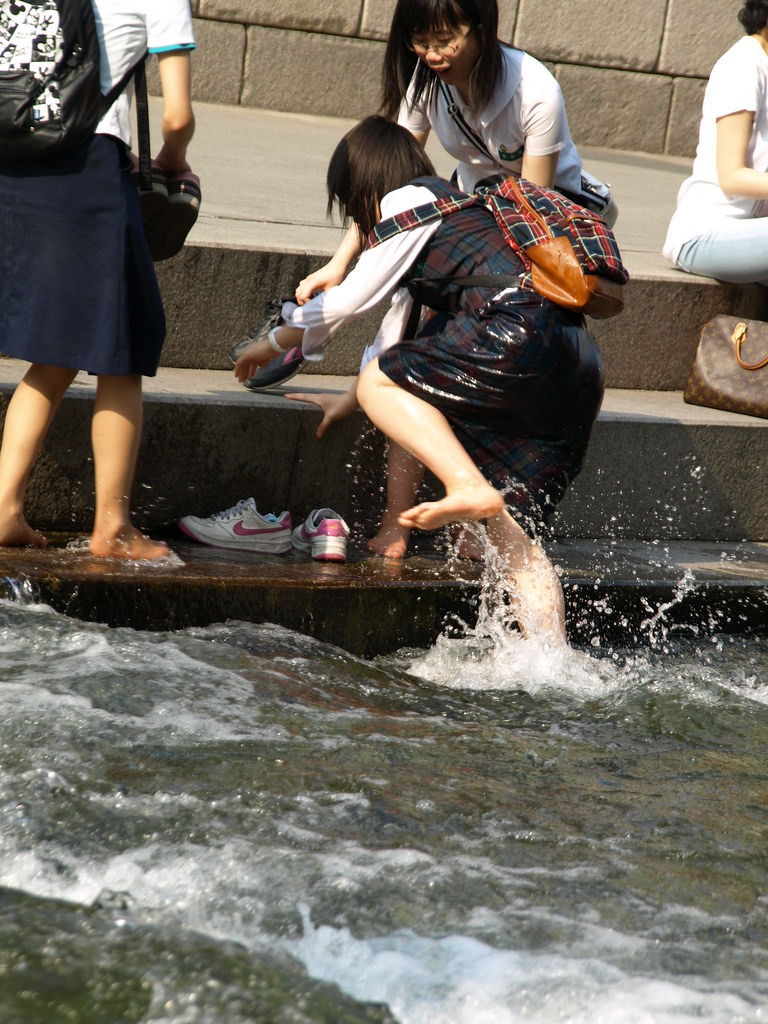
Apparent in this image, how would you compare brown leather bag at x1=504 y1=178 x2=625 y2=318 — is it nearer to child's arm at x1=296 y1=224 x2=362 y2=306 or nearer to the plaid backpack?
the plaid backpack

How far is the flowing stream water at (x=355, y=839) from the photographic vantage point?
1.98 meters

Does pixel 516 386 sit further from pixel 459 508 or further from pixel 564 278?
pixel 459 508

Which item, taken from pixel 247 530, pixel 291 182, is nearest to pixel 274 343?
pixel 247 530

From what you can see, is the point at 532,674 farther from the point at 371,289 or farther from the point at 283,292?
the point at 283,292

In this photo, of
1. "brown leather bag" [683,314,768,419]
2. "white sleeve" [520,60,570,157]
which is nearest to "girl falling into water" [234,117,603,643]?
"white sleeve" [520,60,570,157]

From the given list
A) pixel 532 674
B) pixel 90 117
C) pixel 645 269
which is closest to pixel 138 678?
pixel 532 674

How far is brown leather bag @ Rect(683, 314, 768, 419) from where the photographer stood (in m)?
4.99

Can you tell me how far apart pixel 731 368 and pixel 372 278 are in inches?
82.1

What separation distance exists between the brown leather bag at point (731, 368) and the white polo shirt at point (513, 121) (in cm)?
123

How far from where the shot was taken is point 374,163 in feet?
12.0

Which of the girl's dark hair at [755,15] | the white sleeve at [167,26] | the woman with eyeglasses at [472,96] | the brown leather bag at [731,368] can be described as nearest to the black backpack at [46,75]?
the white sleeve at [167,26]

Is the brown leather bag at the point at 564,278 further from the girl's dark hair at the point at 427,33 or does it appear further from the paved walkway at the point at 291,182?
the paved walkway at the point at 291,182

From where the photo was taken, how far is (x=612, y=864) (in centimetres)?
241

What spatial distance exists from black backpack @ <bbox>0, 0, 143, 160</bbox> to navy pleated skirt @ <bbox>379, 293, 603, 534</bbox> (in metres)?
1.12
